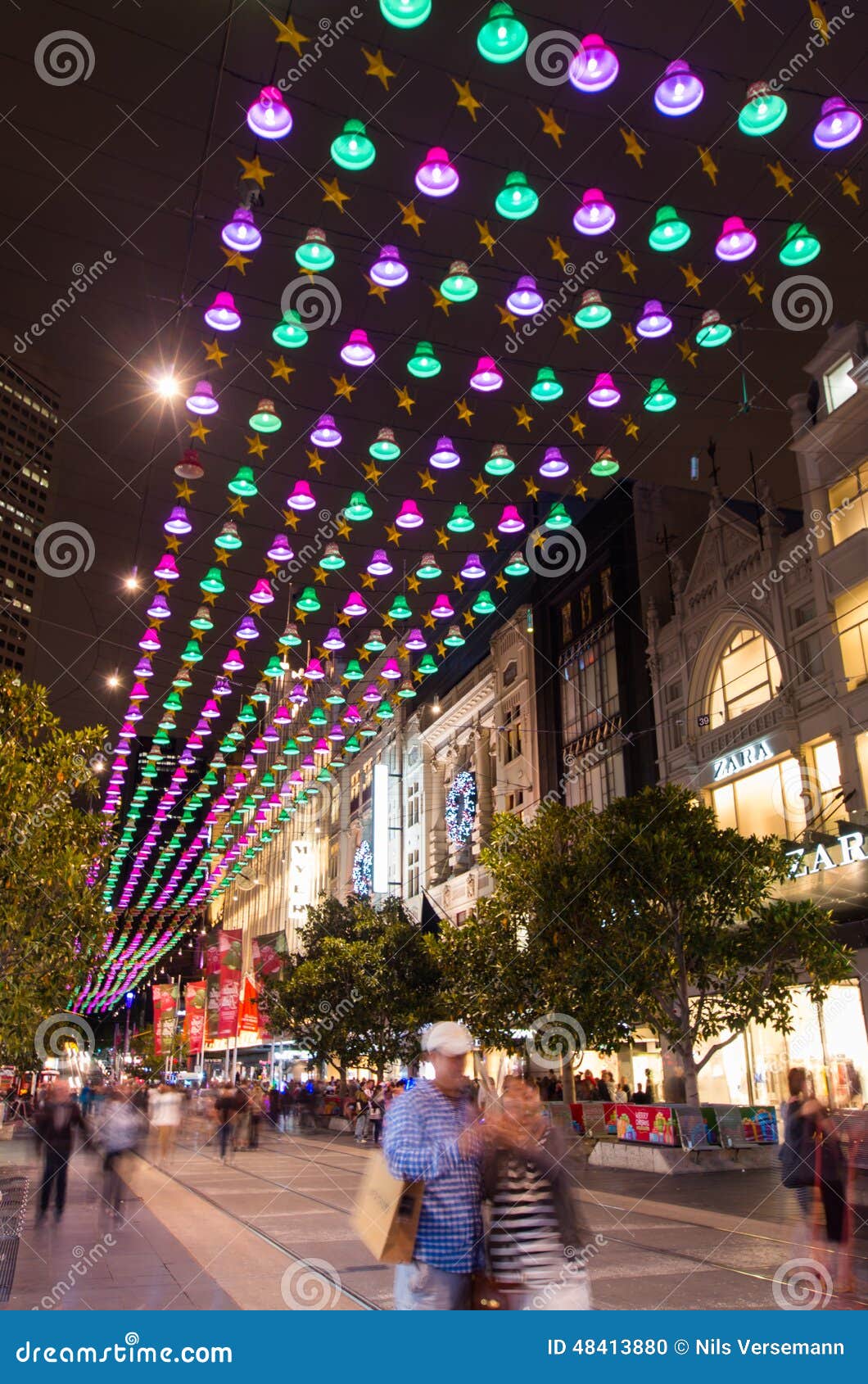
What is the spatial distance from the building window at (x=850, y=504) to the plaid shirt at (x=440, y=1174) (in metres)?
24.5

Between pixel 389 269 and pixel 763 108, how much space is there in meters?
3.76

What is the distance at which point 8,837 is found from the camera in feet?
49.6

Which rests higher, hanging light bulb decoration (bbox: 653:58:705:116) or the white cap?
hanging light bulb decoration (bbox: 653:58:705:116)

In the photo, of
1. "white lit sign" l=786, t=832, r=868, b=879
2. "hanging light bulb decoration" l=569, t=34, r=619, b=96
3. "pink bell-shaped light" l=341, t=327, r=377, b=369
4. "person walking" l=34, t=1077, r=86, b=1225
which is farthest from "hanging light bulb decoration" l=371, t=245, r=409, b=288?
"white lit sign" l=786, t=832, r=868, b=879

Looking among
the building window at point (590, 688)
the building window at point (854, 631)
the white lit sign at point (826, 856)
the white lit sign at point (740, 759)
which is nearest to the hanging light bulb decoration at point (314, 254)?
the white lit sign at point (826, 856)

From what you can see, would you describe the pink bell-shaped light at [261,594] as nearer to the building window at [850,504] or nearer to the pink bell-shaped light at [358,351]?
the pink bell-shaped light at [358,351]

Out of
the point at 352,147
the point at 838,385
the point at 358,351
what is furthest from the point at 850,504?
the point at 352,147

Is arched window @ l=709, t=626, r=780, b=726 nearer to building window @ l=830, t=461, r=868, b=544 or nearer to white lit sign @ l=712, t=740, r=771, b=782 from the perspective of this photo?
white lit sign @ l=712, t=740, r=771, b=782

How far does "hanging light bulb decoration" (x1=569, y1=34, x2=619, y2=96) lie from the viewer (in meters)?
8.41

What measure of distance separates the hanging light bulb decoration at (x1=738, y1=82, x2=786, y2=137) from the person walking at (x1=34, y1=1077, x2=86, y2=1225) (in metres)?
14.9

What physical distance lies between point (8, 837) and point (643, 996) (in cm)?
1333

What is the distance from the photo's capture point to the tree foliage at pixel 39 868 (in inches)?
595

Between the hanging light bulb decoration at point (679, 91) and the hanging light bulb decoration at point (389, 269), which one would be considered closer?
the hanging light bulb decoration at point (679, 91)
